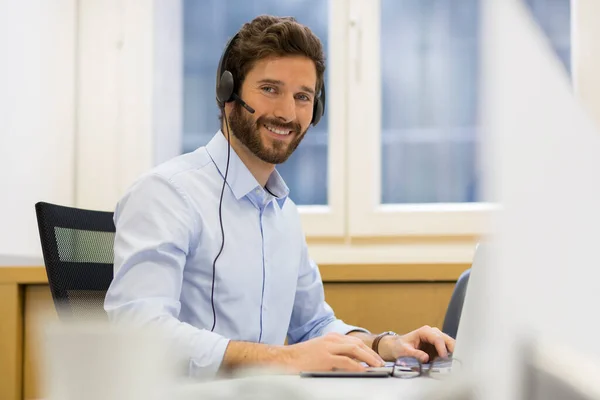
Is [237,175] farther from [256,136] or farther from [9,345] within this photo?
[9,345]

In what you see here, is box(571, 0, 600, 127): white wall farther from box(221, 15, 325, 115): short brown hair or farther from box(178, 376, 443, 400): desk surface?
box(178, 376, 443, 400): desk surface

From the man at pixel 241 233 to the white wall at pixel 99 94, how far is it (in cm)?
101

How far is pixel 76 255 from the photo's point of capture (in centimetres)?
135

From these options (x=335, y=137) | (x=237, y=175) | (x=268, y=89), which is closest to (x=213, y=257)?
(x=237, y=175)

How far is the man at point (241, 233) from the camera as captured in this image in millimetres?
1172

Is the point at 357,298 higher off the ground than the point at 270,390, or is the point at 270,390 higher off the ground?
the point at 270,390

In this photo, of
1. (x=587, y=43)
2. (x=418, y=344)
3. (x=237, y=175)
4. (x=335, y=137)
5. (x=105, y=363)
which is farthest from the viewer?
(x=335, y=137)

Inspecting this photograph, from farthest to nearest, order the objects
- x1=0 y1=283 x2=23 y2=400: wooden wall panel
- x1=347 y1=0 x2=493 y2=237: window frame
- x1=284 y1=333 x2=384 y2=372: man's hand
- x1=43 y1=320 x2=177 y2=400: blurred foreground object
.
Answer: x1=347 y1=0 x2=493 y2=237: window frame, x1=0 y1=283 x2=23 y2=400: wooden wall panel, x1=284 y1=333 x2=384 y2=372: man's hand, x1=43 y1=320 x2=177 y2=400: blurred foreground object

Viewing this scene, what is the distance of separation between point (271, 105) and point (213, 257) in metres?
0.37

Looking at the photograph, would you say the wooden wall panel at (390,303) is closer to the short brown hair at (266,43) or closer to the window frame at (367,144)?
the window frame at (367,144)

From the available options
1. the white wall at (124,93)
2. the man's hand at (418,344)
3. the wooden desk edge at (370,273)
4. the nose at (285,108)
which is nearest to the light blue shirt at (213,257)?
the nose at (285,108)

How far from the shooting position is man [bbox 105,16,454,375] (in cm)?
117

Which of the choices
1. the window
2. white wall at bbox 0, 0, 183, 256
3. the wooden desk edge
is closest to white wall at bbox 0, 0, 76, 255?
white wall at bbox 0, 0, 183, 256

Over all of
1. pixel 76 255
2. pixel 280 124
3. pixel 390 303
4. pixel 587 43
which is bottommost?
pixel 390 303
